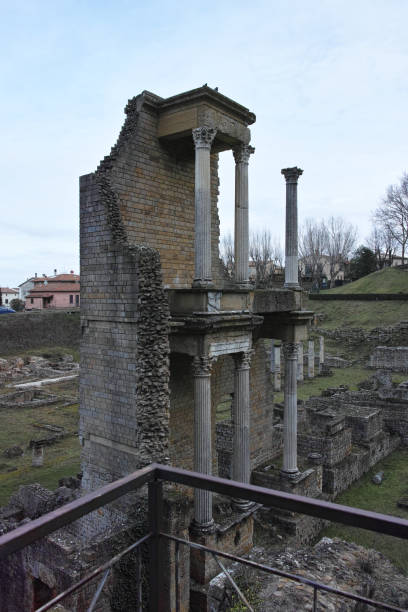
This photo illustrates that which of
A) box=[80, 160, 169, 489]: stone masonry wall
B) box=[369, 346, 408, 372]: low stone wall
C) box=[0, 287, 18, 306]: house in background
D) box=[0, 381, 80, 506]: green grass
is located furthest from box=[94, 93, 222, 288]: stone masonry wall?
box=[0, 287, 18, 306]: house in background

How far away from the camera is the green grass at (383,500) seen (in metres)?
10.6

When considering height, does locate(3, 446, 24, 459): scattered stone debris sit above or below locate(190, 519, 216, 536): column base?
below

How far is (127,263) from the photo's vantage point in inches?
330

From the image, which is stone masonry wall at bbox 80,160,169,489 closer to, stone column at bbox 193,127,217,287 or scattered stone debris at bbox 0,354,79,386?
stone column at bbox 193,127,217,287

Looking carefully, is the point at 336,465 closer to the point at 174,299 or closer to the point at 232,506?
the point at 232,506

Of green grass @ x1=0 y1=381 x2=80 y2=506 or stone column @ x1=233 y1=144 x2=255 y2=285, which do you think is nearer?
stone column @ x1=233 y1=144 x2=255 y2=285

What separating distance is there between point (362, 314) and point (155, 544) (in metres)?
43.8

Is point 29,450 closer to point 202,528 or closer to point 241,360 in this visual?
point 202,528

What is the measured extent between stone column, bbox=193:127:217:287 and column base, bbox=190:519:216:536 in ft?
16.2

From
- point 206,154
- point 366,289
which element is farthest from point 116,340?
point 366,289

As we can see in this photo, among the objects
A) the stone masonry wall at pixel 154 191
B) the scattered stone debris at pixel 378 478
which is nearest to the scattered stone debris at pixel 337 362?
the scattered stone debris at pixel 378 478

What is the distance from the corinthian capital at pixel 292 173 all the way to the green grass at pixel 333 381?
1502 cm

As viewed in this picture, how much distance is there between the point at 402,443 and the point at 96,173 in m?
16.1

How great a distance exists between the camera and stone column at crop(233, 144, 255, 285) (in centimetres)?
1095
